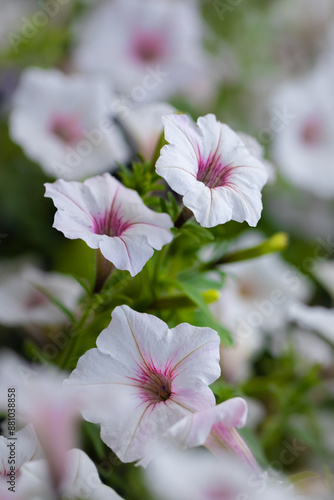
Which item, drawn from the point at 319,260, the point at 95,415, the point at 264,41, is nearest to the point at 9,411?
the point at 95,415

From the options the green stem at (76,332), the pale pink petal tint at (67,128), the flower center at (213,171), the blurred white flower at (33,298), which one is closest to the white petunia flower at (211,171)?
the flower center at (213,171)

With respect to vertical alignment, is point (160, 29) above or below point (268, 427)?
above

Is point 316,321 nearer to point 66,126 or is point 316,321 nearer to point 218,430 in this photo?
point 218,430

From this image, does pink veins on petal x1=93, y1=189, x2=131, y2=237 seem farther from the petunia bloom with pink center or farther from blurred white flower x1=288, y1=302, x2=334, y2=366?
blurred white flower x1=288, y1=302, x2=334, y2=366

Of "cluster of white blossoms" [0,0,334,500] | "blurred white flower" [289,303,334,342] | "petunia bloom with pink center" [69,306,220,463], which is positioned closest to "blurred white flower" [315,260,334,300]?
"cluster of white blossoms" [0,0,334,500]

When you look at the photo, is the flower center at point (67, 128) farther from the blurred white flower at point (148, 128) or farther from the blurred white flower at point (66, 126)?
the blurred white flower at point (148, 128)

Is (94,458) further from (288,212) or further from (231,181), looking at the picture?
(288,212)
